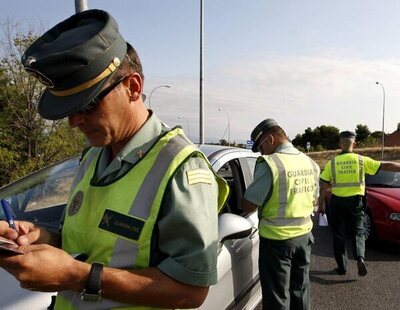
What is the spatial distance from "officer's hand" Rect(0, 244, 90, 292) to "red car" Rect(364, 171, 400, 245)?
18.7ft

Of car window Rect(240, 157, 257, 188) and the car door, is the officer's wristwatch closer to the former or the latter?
the car door

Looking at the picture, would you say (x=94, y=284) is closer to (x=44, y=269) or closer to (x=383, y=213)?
(x=44, y=269)

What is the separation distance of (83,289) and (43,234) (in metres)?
0.47

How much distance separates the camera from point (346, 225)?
527 centimetres

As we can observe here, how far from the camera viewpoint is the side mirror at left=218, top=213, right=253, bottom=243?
2.08 metres

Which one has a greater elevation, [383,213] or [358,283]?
[383,213]

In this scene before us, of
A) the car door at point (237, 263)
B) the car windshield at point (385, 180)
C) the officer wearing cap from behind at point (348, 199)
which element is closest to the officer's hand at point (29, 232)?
the car door at point (237, 263)

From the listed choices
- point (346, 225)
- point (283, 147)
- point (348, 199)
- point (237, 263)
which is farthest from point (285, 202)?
point (346, 225)

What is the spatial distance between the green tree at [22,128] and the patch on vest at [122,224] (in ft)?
25.8

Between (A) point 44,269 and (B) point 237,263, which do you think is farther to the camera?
(B) point 237,263

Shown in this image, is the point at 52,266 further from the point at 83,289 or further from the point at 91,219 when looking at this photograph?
the point at 91,219

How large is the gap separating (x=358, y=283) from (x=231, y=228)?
3423 mm

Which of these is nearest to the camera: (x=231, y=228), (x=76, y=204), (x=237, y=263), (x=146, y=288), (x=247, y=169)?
(x=146, y=288)

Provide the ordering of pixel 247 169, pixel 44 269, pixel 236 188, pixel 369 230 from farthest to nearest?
pixel 369 230
pixel 247 169
pixel 236 188
pixel 44 269
